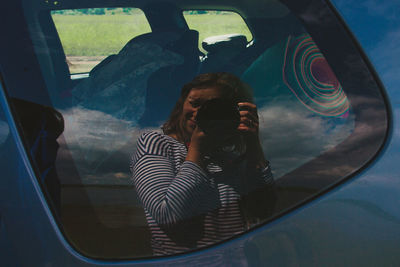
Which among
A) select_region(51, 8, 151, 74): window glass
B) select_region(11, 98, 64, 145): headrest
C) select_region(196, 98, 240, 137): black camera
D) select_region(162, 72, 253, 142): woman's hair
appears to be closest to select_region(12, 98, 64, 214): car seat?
select_region(11, 98, 64, 145): headrest

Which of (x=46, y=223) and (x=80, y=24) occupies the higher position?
(x=80, y=24)

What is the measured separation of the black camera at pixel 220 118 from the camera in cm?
111

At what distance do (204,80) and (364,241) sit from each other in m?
0.61

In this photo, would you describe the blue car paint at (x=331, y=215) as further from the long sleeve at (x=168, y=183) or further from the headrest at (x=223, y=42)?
the headrest at (x=223, y=42)

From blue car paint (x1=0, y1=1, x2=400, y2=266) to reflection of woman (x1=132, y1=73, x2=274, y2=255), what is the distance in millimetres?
55

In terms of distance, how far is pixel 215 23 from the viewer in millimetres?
1217

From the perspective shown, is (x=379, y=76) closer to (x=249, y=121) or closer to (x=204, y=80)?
(x=249, y=121)

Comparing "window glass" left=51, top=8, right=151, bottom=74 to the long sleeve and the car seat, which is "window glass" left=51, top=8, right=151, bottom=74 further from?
the long sleeve

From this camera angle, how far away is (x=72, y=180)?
1.18m

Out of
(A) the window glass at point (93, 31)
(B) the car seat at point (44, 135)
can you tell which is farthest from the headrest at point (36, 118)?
(A) the window glass at point (93, 31)

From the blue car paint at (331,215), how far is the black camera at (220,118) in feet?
0.91

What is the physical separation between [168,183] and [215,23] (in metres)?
0.49

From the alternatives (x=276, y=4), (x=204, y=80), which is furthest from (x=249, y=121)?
(x=276, y=4)

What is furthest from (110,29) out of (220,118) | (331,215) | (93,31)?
(331,215)
